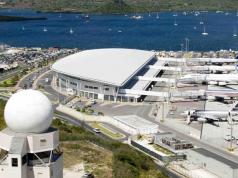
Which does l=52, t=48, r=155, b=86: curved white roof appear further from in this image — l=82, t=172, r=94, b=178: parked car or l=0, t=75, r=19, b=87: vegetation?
l=82, t=172, r=94, b=178: parked car

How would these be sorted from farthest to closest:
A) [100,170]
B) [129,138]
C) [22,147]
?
[129,138] → [100,170] → [22,147]

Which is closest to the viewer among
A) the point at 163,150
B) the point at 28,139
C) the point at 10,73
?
the point at 28,139

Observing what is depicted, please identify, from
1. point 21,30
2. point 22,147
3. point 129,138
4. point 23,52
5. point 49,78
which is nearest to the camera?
point 22,147

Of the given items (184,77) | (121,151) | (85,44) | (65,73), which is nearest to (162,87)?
(184,77)

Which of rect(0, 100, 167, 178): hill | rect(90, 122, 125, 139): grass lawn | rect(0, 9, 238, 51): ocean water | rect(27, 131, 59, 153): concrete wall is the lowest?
rect(0, 9, 238, 51): ocean water

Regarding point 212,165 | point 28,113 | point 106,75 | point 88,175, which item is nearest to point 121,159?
point 88,175

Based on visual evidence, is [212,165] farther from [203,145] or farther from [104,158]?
[104,158]

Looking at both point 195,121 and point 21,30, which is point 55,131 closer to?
point 195,121

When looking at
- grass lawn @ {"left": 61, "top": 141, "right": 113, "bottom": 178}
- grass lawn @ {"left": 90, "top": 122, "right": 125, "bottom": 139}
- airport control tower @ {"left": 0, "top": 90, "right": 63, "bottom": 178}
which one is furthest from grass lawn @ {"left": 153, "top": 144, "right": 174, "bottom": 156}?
airport control tower @ {"left": 0, "top": 90, "right": 63, "bottom": 178}
